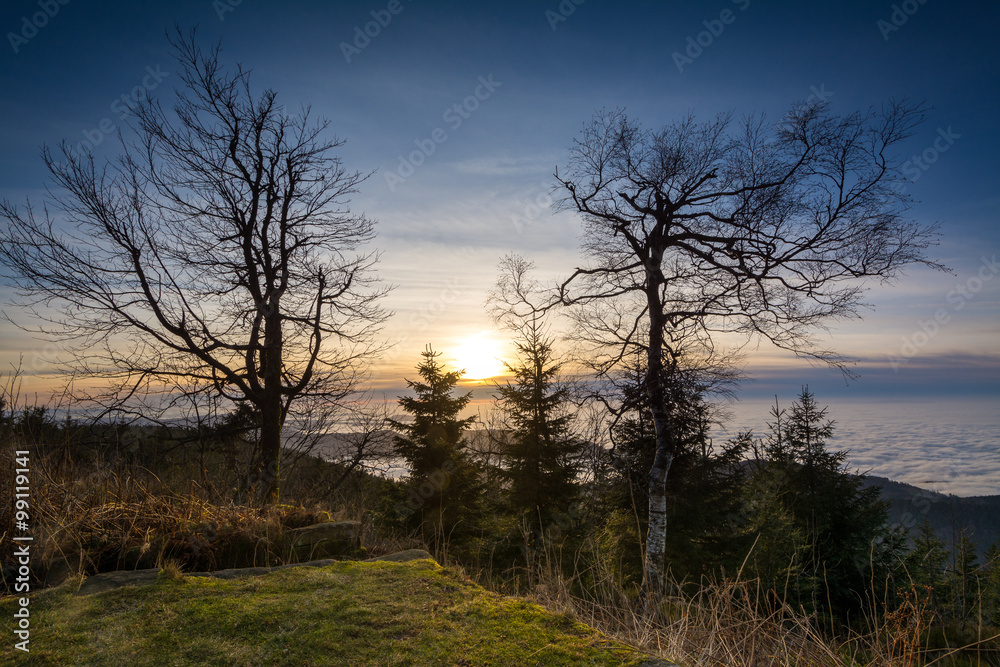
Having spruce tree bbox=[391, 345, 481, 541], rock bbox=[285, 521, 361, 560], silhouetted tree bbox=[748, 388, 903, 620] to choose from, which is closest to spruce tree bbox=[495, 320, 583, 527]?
spruce tree bbox=[391, 345, 481, 541]

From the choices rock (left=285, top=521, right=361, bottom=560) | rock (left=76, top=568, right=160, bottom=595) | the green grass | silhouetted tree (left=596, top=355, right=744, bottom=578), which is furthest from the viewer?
silhouetted tree (left=596, top=355, right=744, bottom=578)

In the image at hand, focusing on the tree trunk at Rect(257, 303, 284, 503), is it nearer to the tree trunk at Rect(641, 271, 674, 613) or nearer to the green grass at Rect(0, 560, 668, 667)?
the tree trunk at Rect(641, 271, 674, 613)

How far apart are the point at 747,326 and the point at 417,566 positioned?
1048 centimetres

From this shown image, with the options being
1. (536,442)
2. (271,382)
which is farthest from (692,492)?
(271,382)

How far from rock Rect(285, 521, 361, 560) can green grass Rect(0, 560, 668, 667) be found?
137 centimetres

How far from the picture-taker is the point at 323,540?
3.59 metres

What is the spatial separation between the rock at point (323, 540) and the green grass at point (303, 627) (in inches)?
53.8

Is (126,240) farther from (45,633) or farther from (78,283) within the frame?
(45,633)

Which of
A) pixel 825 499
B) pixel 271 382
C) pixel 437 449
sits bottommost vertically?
pixel 825 499

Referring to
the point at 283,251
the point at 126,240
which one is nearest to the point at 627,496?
the point at 283,251

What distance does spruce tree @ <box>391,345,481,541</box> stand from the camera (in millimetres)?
17781

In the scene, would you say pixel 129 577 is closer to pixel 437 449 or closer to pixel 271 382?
pixel 271 382

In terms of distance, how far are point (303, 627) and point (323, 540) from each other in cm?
206

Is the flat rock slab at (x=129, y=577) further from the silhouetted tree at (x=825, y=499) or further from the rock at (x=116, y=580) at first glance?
the silhouetted tree at (x=825, y=499)
